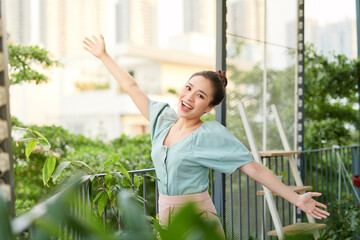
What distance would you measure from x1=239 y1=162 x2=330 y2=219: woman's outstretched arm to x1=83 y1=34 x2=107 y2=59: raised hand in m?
0.77

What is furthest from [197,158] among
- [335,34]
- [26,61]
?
[335,34]

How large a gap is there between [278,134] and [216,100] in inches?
64.5

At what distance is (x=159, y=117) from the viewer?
1840 millimetres

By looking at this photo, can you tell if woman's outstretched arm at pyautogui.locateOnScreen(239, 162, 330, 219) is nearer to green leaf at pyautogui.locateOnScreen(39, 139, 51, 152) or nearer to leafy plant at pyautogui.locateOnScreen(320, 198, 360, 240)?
green leaf at pyautogui.locateOnScreen(39, 139, 51, 152)

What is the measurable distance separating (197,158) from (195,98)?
236 mm

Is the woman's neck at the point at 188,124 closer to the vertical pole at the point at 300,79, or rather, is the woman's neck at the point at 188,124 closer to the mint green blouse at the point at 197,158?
the mint green blouse at the point at 197,158

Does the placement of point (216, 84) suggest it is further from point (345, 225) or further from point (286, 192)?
point (345, 225)

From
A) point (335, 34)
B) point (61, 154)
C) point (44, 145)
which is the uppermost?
point (335, 34)

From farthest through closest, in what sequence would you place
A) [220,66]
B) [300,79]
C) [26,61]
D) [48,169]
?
[26,61] < [300,79] < [220,66] < [48,169]

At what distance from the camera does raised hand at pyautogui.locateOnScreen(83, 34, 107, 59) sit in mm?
1931

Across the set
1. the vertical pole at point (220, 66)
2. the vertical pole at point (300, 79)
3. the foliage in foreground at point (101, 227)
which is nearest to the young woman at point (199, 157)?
the vertical pole at point (220, 66)

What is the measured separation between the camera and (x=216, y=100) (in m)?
1.77

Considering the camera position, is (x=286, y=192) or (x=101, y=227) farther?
(x=286, y=192)

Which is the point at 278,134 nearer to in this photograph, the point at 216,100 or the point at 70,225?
the point at 216,100
